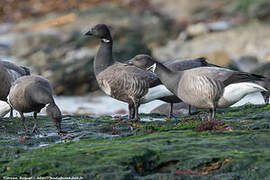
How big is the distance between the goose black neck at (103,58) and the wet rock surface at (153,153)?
9.39ft

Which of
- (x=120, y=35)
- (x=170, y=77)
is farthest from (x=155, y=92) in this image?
(x=120, y=35)

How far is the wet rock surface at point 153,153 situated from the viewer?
7.12 metres

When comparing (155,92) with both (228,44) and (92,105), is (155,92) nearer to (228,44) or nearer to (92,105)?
(92,105)

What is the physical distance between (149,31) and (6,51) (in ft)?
31.5

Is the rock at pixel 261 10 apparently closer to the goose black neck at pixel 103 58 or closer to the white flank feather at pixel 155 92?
the goose black neck at pixel 103 58

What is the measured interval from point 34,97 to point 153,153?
3373 mm

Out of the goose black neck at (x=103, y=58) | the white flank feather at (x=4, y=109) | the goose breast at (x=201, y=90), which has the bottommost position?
the white flank feather at (x=4, y=109)

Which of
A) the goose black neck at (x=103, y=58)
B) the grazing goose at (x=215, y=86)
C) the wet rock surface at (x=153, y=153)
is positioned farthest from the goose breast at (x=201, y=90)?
the goose black neck at (x=103, y=58)

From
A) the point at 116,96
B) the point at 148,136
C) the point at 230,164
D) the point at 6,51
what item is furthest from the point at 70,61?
the point at 230,164

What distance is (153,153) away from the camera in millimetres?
7586

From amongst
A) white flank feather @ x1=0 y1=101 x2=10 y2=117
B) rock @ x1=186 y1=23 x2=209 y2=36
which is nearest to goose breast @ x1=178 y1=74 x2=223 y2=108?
white flank feather @ x1=0 y1=101 x2=10 y2=117

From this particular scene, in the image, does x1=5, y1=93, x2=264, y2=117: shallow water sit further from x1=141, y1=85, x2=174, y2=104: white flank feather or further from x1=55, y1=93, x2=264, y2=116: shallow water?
x1=141, y1=85, x2=174, y2=104: white flank feather

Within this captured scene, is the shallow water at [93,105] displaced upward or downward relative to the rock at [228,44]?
downward

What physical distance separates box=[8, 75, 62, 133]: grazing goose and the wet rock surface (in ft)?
1.74
